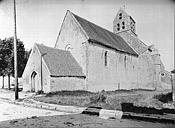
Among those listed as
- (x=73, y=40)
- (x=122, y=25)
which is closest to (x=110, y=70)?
(x=73, y=40)

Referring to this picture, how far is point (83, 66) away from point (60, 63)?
89.8 inches

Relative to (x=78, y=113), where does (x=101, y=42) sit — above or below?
above

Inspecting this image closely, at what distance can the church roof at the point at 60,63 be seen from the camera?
541 inches

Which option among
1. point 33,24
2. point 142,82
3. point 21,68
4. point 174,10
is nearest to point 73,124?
point 33,24

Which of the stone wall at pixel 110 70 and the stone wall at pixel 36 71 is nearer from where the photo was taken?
the stone wall at pixel 36 71

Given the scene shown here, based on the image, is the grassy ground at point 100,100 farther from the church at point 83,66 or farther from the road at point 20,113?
the church at point 83,66

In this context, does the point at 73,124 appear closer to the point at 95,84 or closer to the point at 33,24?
the point at 33,24

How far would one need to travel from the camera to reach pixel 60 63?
48.7 feet

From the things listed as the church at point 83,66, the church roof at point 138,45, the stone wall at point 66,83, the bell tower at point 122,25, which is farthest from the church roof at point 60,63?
the church roof at point 138,45

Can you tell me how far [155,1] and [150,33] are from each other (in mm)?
1970

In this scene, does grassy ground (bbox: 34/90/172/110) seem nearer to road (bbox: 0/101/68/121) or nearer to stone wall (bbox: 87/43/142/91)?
road (bbox: 0/101/68/121)

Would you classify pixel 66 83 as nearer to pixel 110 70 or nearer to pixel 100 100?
pixel 100 100

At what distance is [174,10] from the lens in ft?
16.1

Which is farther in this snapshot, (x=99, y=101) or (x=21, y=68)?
(x=21, y=68)
